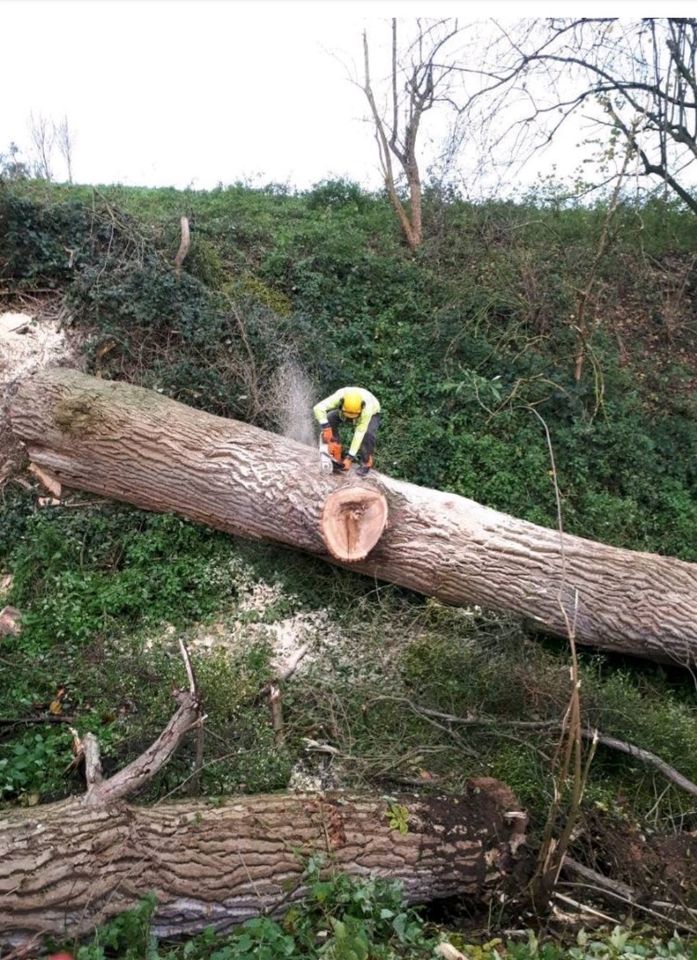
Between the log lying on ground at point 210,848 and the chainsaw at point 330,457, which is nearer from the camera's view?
the log lying on ground at point 210,848

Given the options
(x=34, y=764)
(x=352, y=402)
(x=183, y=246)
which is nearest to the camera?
(x=34, y=764)

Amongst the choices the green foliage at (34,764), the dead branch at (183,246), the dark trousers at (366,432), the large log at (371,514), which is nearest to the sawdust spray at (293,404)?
the large log at (371,514)

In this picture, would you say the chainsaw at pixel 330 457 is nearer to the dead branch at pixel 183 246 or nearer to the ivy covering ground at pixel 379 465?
the ivy covering ground at pixel 379 465

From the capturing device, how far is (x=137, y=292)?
26.4ft

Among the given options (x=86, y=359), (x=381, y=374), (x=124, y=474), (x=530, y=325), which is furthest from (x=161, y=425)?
(x=530, y=325)

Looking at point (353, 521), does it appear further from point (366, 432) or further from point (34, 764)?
point (34, 764)

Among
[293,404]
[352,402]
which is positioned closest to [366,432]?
[352,402]

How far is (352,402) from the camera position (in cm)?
621

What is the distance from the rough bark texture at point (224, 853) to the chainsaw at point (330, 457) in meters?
2.62

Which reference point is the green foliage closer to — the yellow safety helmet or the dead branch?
the yellow safety helmet

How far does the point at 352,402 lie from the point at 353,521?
3.12ft

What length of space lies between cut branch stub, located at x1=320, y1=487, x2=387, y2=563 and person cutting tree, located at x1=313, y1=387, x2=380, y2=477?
12.0 inches

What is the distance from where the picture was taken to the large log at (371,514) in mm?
6059

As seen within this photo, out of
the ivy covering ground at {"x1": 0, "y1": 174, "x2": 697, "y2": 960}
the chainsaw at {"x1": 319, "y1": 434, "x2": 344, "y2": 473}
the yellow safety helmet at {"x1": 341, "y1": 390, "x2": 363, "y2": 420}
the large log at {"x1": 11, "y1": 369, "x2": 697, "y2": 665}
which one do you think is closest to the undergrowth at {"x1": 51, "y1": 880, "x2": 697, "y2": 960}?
the ivy covering ground at {"x1": 0, "y1": 174, "x2": 697, "y2": 960}
